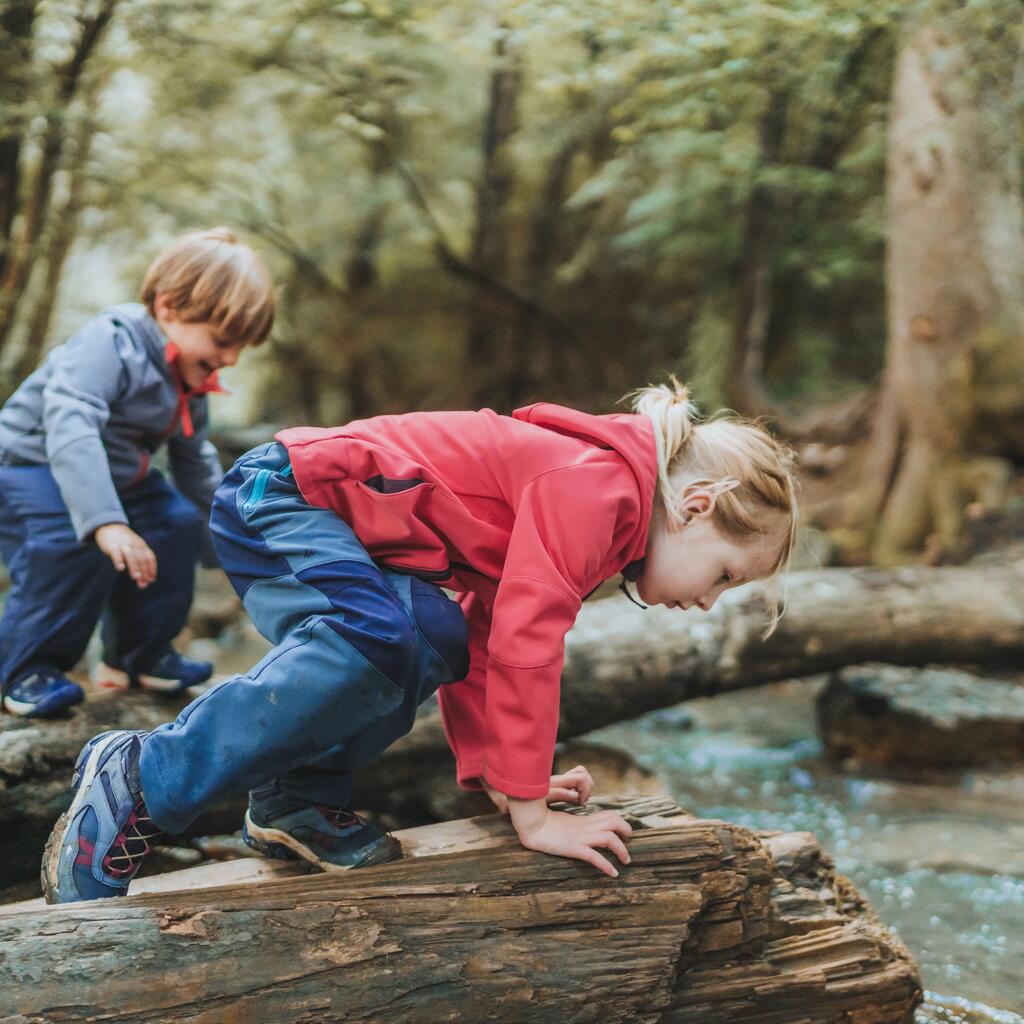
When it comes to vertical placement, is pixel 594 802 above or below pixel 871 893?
above

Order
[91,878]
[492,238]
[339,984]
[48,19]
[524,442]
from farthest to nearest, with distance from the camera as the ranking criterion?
[492,238] → [48,19] → [524,442] → [91,878] → [339,984]

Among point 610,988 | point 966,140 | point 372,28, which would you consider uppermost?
point 372,28

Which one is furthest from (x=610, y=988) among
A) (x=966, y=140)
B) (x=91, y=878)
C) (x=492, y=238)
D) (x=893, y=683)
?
(x=492, y=238)

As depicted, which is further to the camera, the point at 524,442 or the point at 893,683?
the point at 893,683

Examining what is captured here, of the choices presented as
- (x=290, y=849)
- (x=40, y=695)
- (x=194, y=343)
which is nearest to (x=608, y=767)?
(x=290, y=849)

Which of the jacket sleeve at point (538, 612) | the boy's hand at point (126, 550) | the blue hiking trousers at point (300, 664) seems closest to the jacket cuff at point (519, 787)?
the jacket sleeve at point (538, 612)

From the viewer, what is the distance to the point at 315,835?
2.00m

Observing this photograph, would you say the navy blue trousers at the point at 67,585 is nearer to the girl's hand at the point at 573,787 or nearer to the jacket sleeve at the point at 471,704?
the jacket sleeve at the point at 471,704

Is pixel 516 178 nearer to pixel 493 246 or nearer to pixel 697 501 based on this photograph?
pixel 493 246

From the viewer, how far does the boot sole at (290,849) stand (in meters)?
1.96

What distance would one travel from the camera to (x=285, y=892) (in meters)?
1.70

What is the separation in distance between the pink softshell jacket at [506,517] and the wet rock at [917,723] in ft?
8.58

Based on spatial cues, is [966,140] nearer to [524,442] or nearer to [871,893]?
[871,893]

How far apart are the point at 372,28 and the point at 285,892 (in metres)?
4.68
